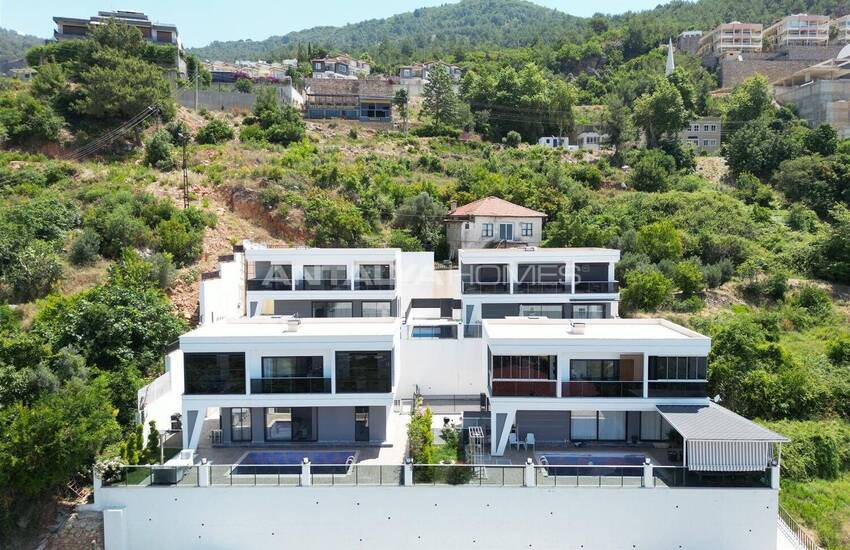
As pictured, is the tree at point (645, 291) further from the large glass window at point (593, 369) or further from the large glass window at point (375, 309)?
the large glass window at point (593, 369)

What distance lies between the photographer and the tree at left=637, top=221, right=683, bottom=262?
37.8 m

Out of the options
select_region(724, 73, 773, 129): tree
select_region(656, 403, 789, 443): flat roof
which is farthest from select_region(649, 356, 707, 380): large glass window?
select_region(724, 73, 773, 129): tree

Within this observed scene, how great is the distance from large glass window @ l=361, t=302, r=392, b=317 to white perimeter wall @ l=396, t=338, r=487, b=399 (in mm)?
4447

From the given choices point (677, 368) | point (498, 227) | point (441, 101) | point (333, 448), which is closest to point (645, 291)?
point (498, 227)

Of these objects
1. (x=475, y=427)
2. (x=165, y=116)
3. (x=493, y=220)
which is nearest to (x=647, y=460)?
(x=475, y=427)

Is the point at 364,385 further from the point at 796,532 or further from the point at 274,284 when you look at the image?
the point at 796,532

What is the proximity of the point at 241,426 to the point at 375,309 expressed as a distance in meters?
10.3

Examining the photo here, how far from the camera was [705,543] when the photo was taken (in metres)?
16.7

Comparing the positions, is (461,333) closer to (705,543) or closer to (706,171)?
(705,543)

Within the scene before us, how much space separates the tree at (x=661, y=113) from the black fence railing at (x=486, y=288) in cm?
4071

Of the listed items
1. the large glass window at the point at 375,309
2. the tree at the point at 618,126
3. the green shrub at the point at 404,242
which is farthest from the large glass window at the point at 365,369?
the tree at the point at 618,126

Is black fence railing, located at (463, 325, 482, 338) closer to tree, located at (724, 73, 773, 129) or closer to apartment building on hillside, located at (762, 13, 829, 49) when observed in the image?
tree, located at (724, 73, 773, 129)

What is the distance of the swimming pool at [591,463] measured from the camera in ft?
55.1

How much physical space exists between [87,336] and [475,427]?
14521 millimetres
